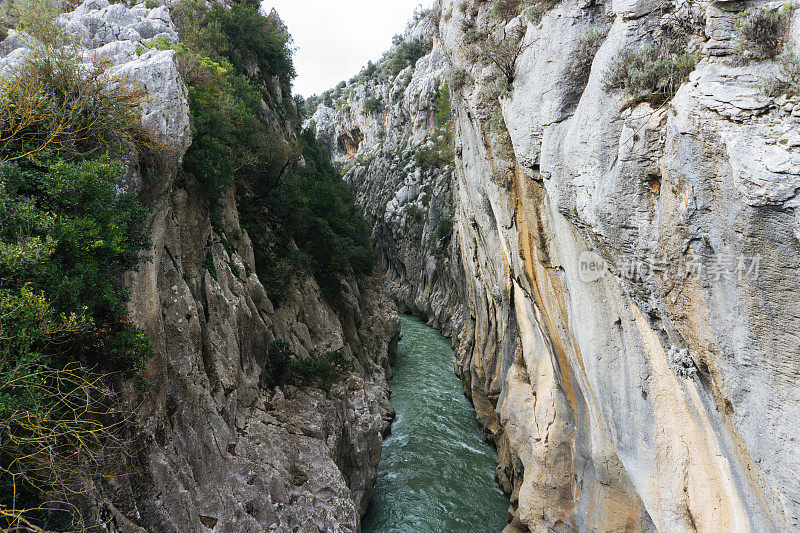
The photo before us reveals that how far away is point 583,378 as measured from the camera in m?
9.05

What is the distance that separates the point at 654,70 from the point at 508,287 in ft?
29.8

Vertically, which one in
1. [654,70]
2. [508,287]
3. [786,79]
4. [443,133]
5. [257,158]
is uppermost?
[443,133]

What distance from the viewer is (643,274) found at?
5930mm

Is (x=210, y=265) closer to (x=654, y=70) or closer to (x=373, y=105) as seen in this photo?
(x=654, y=70)

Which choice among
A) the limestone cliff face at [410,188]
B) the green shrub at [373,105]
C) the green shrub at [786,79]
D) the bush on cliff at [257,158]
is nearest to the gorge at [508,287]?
the green shrub at [786,79]

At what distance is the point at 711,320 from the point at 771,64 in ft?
10.1

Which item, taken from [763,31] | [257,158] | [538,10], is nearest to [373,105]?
[257,158]

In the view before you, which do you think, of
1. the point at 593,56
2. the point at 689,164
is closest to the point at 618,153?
the point at 689,164

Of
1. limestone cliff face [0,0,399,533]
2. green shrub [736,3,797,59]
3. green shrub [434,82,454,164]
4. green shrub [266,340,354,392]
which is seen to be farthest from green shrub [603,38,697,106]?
green shrub [434,82,454,164]

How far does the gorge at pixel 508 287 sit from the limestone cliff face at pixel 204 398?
62mm

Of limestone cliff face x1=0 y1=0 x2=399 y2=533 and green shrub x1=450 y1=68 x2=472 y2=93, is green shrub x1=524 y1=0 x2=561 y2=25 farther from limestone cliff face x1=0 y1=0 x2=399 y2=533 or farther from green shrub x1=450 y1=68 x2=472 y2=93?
limestone cliff face x1=0 y1=0 x2=399 y2=533

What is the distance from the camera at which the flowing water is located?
12883 mm

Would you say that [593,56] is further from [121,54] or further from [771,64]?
[121,54]

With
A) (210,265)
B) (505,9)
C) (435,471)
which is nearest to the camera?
(505,9)
